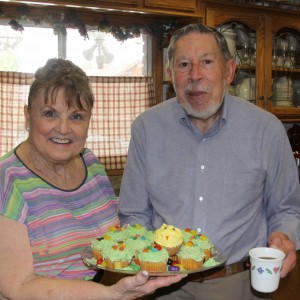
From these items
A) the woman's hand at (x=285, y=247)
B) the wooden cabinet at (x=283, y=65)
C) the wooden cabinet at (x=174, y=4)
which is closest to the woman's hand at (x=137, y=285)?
the woman's hand at (x=285, y=247)

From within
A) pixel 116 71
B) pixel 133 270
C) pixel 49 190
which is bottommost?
pixel 133 270

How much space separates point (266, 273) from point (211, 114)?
23.2 inches

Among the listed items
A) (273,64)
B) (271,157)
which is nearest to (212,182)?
(271,157)

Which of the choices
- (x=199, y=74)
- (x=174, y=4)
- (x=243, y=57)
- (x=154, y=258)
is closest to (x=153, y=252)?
(x=154, y=258)

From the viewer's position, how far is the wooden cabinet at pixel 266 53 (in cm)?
311

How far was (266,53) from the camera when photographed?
3271mm

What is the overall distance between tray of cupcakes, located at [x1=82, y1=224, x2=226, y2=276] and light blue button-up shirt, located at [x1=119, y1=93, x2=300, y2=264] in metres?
0.12

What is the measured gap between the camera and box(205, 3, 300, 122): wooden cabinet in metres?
3.11

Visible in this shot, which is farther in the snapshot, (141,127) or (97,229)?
(141,127)

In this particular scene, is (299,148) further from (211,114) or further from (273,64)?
(211,114)

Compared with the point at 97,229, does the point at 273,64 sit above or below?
above

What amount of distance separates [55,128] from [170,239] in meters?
0.49

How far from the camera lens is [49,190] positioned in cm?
144

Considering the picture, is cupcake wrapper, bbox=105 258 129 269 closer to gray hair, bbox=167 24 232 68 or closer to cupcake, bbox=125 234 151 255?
cupcake, bbox=125 234 151 255
